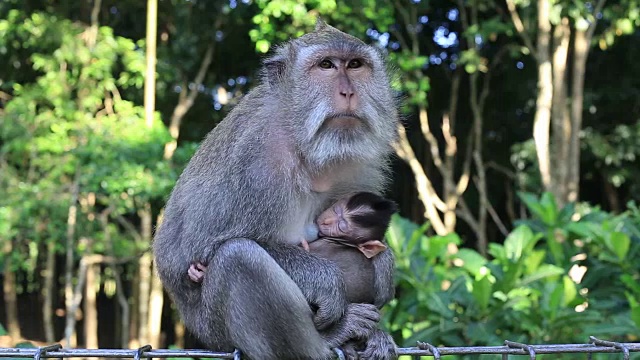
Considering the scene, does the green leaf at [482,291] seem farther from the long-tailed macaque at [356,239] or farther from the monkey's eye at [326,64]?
the monkey's eye at [326,64]

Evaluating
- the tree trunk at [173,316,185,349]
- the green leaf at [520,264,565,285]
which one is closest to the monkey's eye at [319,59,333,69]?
the green leaf at [520,264,565,285]

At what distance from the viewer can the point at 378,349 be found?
2.83 meters

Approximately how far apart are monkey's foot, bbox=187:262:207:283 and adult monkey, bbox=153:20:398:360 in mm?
24

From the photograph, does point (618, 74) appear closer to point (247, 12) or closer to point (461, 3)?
point (461, 3)

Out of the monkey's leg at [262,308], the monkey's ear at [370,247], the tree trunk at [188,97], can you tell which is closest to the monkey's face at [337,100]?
the monkey's ear at [370,247]

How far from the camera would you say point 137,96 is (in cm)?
1116

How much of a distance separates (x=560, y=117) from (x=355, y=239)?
7844mm

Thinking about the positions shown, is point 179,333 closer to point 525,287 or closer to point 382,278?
point 525,287

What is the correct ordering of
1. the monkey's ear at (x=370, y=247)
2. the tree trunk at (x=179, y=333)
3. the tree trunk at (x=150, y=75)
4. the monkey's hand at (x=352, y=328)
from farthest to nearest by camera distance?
1. the tree trunk at (x=179, y=333)
2. the tree trunk at (x=150, y=75)
3. the monkey's ear at (x=370, y=247)
4. the monkey's hand at (x=352, y=328)

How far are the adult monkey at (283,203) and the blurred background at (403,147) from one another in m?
0.51

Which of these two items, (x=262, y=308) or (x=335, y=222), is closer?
(x=262, y=308)

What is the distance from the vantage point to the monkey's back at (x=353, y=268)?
3.09m

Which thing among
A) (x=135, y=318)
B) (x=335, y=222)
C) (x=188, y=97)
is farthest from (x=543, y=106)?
(x=335, y=222)

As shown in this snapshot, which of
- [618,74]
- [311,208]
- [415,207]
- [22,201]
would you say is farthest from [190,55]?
[311,208]
